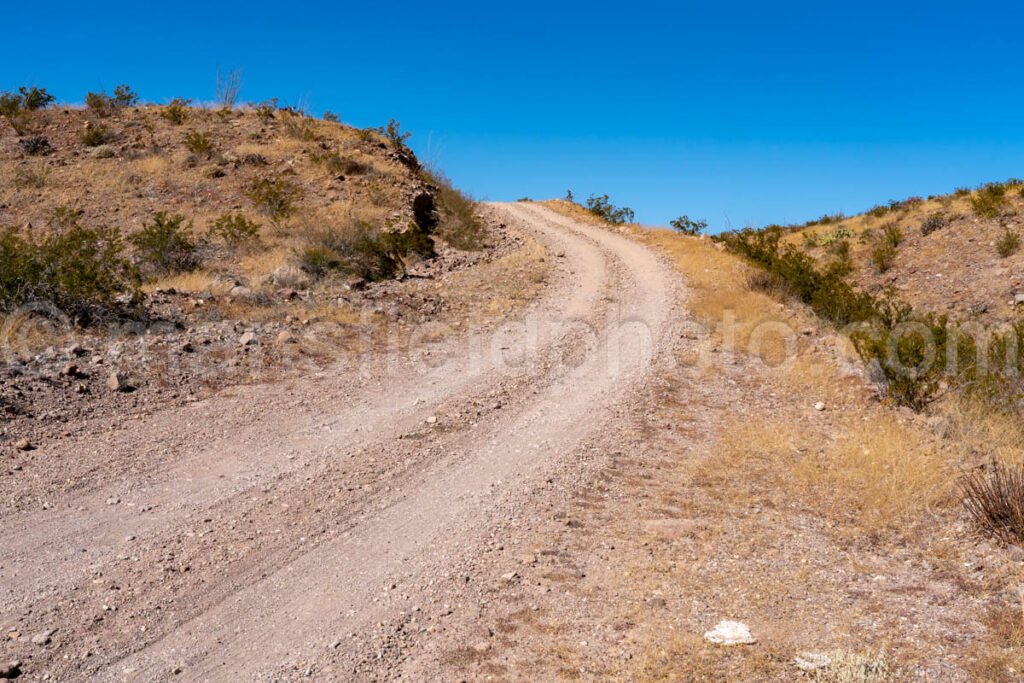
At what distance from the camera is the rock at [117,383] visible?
8547 mm

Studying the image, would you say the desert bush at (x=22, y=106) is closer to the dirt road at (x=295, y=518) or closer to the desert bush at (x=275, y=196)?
the desert bush at (x=275, y=196)

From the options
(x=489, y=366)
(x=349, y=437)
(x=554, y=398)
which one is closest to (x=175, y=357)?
(x=349, y=437)

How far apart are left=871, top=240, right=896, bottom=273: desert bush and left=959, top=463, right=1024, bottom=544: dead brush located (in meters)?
18.6

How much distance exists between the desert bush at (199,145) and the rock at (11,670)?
2327 centimetres

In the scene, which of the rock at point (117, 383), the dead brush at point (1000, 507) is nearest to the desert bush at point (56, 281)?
the rock at point (117, 383)

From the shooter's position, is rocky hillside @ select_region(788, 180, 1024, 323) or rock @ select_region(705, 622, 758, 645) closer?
rock @ select_region(705, 622, 758, 645)

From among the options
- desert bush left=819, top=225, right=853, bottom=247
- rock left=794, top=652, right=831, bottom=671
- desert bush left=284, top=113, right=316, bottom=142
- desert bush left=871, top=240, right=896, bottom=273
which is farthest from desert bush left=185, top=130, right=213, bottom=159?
rock left=794, top=652, right=831, bottom=671

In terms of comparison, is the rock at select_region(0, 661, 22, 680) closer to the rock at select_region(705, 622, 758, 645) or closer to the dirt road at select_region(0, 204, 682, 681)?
the dirt road at select_region(0, 204, 682, 681)

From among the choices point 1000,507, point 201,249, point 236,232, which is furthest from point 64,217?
point 1000,507

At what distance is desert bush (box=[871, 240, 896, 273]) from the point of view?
22.9 metres

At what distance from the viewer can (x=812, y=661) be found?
4.10 meters

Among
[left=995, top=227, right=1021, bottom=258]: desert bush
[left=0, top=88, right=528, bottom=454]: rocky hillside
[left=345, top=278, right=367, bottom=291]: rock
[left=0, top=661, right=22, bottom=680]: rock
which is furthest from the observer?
[left=995, top=227, right=1021, bottom=258]: desert bush

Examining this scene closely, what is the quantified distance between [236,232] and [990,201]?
21929 millimetres

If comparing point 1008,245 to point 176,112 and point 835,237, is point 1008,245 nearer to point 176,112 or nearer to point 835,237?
point 835,237
